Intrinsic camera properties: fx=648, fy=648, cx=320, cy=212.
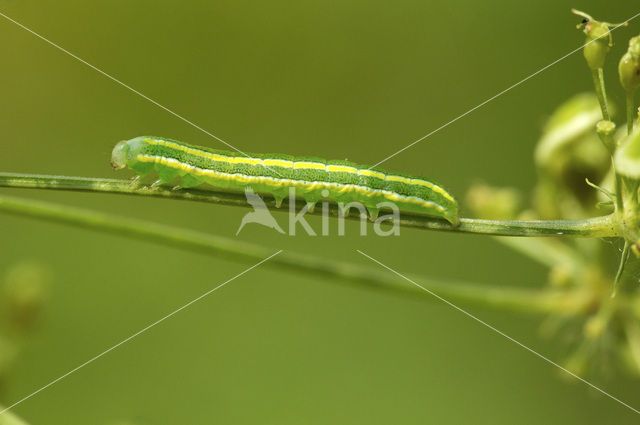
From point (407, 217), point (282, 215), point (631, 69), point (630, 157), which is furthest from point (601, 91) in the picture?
point (282, 215)

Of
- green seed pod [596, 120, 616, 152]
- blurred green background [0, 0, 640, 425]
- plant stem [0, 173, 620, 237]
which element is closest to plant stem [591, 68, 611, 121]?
green seed pod [596, 120, 616, 152]

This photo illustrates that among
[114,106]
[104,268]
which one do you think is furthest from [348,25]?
[104,268]

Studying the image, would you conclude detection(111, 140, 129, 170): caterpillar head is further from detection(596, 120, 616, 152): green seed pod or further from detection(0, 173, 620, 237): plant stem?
detection(596, 120, 616, 152): green seed pod

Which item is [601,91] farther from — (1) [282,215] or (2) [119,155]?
(1) [282,215]

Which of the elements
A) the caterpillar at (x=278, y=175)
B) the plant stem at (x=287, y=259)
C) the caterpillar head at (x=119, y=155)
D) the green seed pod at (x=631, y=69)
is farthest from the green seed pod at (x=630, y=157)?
the caterpillar head at (x=119, y=155)

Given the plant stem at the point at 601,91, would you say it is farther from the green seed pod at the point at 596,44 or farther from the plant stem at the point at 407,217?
the plant stem at the point at 407,217

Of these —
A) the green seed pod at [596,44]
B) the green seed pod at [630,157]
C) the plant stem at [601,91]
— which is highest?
the green seed pod at [596,44]
